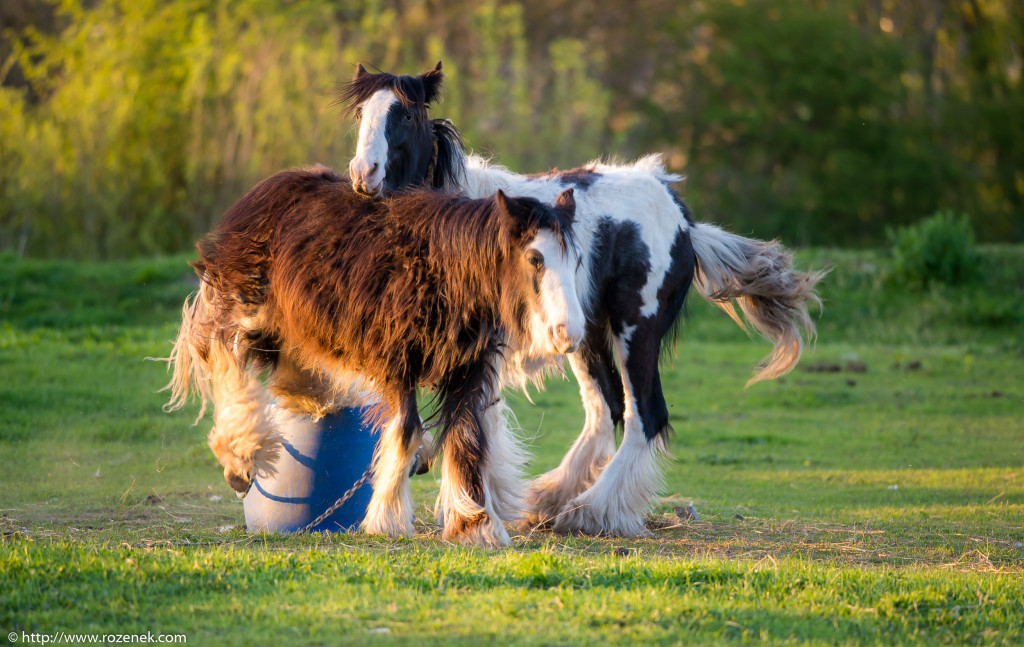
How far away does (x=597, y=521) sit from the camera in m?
6.46

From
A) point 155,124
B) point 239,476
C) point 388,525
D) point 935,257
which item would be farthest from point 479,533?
point 155,124

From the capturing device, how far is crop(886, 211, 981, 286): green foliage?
1655cm

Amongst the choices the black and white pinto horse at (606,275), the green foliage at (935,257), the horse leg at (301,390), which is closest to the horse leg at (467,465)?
the black and white pinto horse at (606,275)

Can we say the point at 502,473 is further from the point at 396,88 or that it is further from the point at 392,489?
the point at 396,88

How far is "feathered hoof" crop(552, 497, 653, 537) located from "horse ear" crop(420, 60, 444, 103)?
2829mm

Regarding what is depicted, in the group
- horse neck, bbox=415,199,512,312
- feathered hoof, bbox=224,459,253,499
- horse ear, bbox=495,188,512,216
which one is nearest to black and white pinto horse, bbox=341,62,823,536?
horse neck, bbox=415,199,512,312

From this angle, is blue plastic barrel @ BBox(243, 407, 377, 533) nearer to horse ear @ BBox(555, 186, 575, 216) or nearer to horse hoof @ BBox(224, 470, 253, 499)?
horse hoof @ BBox(224, 470, 253, 499)

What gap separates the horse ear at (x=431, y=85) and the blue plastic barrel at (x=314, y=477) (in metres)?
2.17

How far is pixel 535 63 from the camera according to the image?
30391 millimetres

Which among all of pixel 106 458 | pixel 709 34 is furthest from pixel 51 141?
pixel 709 34

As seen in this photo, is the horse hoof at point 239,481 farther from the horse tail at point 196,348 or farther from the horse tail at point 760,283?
the horse tail at point 760,283

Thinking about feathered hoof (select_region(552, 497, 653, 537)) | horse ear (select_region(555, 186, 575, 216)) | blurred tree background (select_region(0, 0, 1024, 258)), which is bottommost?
feathered hoof (select_region(552, 497, 653, 537))

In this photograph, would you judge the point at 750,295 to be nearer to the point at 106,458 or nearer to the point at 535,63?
the point at 106,458

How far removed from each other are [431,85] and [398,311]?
1963 millimetres
